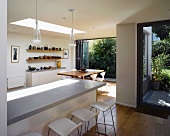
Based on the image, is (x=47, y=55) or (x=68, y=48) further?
(x=68, y=48)

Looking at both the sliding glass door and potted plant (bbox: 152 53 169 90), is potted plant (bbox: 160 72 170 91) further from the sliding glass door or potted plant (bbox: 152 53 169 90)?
the sliding glass door

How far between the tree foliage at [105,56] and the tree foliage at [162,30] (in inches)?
171

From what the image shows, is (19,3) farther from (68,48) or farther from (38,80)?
(68,48)

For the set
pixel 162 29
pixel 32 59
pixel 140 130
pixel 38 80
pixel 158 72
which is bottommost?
pixel 140 130

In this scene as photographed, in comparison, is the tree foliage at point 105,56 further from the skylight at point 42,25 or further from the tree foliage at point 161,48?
the tree foliage at point 161,48


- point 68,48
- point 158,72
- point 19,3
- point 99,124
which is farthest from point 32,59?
point 158,72

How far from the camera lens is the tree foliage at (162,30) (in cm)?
382

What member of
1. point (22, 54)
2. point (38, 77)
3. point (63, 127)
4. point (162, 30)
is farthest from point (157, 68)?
point (22, 54)

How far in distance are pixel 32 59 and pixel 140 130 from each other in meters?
5.23

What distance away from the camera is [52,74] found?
6781 mm

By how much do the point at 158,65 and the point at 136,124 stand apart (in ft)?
6.09

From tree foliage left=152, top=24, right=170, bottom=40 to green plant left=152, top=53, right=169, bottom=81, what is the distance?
1.64 ft

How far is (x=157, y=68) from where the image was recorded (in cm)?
406

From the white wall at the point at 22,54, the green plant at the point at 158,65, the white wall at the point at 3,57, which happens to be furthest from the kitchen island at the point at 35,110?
the white wall at the point at 22,54
